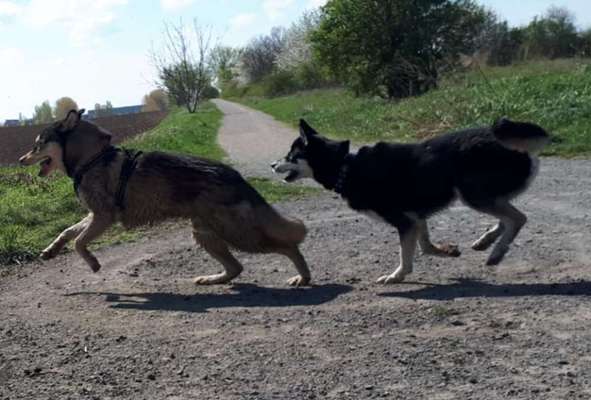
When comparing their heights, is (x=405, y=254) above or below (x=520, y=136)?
below

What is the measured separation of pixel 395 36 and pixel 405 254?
3288 centimetres

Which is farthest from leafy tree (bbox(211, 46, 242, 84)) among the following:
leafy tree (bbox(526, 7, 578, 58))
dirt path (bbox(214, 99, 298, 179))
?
dirt path (bbox(214, 99, 298, 179))

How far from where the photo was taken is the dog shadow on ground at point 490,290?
5.91m

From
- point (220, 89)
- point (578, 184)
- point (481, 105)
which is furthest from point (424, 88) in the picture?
point (220, 89)

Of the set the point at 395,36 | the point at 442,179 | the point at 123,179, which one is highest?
the point at 395,36

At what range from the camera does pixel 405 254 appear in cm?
689

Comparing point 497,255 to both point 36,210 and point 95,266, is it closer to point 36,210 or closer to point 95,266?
point 95,266

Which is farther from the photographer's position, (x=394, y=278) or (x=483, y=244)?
(x=483, y=244)

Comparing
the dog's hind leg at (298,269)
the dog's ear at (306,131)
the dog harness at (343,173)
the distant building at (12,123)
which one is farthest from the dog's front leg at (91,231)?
the distant building at (12,123)

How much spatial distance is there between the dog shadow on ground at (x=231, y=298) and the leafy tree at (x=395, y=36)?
30152mm

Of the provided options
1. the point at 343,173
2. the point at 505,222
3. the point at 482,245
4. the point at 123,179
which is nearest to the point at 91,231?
the point at 123,179

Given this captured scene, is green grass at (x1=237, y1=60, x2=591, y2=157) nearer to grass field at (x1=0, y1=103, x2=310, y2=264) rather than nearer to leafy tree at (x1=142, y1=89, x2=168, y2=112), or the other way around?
grass field at (x1=0, y1=103, x2=310, y2=264)

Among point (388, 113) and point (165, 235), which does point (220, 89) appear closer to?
point (388, 113)

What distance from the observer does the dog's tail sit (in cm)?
656
